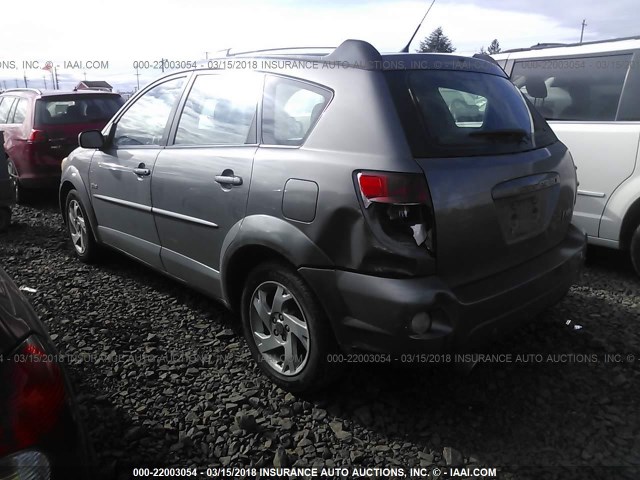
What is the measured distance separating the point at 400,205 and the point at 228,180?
3.53 feet

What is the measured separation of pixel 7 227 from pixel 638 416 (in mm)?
6553

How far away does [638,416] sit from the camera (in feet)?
8.19

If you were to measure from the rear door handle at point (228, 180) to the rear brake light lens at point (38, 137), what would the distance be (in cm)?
527

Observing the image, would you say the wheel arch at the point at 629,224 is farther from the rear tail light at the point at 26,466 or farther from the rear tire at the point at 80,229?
the rear tire at the point at 80,229

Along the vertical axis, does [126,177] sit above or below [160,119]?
below

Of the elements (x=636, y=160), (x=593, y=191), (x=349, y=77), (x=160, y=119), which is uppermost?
(x=349, y=77)

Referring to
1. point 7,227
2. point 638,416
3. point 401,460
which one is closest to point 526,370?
point 638,416

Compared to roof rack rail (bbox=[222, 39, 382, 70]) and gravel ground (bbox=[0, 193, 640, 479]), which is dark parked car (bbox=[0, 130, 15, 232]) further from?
roof rack rail (bbox=[222, 39, 382, 70])

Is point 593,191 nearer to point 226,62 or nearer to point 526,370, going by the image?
point 526,370

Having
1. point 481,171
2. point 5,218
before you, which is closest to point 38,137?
point 5,218

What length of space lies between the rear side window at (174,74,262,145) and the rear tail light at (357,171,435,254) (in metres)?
0.92

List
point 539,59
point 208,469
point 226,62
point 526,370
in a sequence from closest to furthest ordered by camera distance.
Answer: point 208,469 < point 526,370 < point 226,62 < point 539,59

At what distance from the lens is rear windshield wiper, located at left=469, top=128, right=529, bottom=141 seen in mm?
2457

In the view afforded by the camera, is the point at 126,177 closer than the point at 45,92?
Yes
